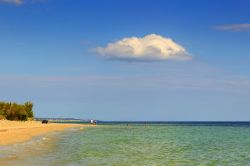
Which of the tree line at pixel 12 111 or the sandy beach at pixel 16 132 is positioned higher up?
the tree line at pixel 12 111

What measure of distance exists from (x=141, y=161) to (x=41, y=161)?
7.64 metres

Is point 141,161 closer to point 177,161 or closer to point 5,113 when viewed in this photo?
point 177,161

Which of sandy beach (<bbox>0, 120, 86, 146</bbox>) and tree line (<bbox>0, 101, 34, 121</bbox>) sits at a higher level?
tree line (<bbox>0, 101, 34, 121</bbox>)

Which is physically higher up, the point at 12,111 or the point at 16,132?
the point at 12,111


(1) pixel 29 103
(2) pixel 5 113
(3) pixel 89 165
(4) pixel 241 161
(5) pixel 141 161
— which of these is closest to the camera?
(3) pixel 89 165

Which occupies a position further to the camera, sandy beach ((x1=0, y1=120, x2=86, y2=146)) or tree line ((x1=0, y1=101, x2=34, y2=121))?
tree line ((x1=0, y1=101, x2=34, y2=121))

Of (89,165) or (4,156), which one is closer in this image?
(89,165)

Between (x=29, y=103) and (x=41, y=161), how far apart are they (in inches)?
5639

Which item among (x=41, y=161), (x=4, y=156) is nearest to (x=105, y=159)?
(x=41, y=161)

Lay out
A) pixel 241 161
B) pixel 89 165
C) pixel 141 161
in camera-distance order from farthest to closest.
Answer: pixel 241 161
pixel 141 161
pixel 89 165

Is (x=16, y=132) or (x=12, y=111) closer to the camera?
(x=16, y=132)

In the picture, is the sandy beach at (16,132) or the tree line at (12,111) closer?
the sandy beach at (16,132)

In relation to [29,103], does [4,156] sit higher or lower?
lower

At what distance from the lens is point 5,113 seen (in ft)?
513
